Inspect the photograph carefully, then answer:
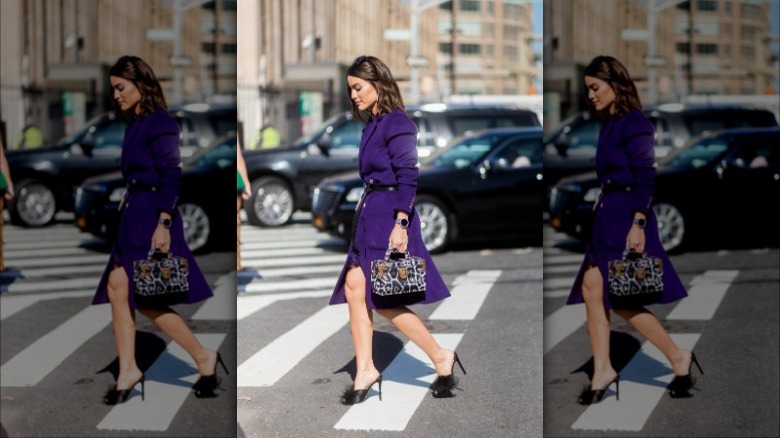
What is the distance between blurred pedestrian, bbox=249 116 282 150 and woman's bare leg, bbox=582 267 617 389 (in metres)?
8.66

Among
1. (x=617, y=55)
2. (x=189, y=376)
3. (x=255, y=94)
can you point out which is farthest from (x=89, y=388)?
(x=255, y=94)

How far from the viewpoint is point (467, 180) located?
9.09 m

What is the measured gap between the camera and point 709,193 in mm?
3693

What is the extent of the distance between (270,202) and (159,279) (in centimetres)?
811

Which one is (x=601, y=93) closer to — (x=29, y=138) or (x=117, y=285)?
(x=117, y=285)

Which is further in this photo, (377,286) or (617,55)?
(377,286)

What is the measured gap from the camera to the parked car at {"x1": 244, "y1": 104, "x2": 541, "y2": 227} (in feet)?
35.3

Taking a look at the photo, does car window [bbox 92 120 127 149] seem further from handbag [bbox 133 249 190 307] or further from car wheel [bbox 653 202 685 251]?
car wheel [bbox 653 202 685 251]

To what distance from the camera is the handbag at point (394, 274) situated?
427 centimetres

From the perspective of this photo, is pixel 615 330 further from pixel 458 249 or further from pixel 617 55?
pixel 458 249

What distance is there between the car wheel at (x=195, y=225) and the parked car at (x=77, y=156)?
0.19 meters

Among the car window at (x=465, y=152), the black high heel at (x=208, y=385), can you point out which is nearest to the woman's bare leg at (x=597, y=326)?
the black high heel at (x=208, y=385)

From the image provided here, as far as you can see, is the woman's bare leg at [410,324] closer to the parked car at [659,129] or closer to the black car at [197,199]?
the black car at [197,199]

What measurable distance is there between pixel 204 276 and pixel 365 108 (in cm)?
101
